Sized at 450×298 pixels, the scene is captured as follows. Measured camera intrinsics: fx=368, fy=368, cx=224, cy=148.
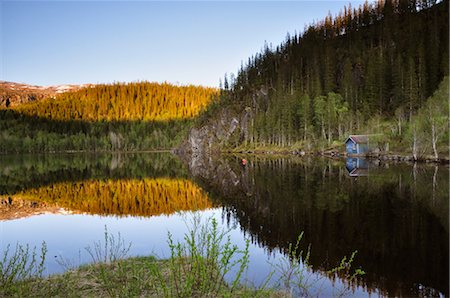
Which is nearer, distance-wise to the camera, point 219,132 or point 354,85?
point 354,85

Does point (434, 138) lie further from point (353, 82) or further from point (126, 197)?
point (353, 82)

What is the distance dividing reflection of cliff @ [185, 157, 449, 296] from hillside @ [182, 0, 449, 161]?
28.2 m

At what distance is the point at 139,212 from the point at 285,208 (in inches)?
431

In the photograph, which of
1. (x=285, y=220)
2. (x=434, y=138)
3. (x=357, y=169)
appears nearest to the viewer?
(x=285, y=220)

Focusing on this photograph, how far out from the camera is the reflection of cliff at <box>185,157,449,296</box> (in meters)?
12.3

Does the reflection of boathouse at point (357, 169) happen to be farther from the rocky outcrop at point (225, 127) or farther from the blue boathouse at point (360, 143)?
the rocky outcrop at point (225, 127)

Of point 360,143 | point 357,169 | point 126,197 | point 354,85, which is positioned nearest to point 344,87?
point 354,85

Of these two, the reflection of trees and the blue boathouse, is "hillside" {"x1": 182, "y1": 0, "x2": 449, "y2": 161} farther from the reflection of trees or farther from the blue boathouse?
the reflection of trees

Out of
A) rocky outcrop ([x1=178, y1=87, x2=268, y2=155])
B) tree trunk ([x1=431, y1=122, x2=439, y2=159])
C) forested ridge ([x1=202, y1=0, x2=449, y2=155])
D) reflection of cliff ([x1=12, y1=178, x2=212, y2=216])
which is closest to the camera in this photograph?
reflection of cliff ([x1=12, y1=178, x2=212, y2=216])

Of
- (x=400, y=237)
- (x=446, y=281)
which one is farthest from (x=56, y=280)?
(x=400, y=237)

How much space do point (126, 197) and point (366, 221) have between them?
2168cm

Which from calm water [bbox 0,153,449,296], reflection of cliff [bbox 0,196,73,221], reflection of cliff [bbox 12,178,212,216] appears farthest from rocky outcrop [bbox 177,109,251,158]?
reflection of cliff [bbox 0,196,73,221]

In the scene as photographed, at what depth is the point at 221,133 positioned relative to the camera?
13875cm

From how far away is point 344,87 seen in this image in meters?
106
